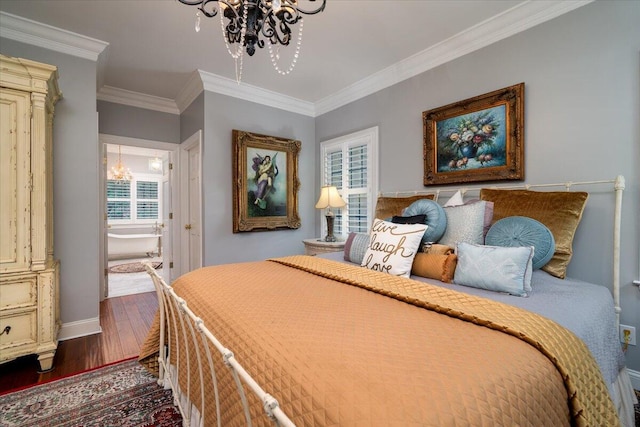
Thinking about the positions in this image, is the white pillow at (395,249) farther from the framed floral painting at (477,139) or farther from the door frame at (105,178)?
the door frame at (105,178)

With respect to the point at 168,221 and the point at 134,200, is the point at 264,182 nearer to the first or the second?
the point at 168,221

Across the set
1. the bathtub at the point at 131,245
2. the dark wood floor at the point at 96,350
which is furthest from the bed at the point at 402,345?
the bathtub at the point at 131,245

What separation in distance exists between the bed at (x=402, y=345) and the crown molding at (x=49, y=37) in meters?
2.34

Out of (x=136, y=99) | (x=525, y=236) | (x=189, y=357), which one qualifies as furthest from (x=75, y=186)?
(x=525, y=236)

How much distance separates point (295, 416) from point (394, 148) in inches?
111

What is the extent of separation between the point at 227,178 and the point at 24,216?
175cm

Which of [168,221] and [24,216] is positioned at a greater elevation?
[24,216]

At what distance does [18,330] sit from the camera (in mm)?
1994

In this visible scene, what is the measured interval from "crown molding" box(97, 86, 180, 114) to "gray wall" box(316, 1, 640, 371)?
11.6ft

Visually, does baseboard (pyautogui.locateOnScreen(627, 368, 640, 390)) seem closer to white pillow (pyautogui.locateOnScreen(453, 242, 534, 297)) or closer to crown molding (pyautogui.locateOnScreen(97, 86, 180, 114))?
white pillow (pyautogui.locateOnScreen(453, 242, 534, 297))

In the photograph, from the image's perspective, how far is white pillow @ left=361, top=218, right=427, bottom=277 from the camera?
1.80m

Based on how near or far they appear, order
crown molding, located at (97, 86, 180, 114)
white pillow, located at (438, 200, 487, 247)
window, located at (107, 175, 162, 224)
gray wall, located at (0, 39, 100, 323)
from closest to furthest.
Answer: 1. white pillow, located at (438, 200, 487, 247)
2. gray wall, located at (0, 39, 100, 323)
3. crown molding, located at (97, 86, 180, 114)
4. window, located at (107, 175, 162, 224)

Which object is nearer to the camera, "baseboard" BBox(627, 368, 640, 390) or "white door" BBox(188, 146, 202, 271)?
"baseboard" BBox(627, 368, 640, 390)

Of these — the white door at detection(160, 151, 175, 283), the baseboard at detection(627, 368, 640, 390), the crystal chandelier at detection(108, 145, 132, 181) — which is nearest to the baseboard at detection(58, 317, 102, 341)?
the white door at detection(160, 151, 175, 283)
